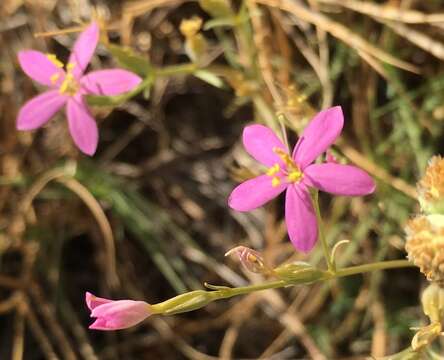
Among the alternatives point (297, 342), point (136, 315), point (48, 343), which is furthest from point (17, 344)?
point (136, 315)

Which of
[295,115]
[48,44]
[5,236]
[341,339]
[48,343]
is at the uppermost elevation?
[48,44]

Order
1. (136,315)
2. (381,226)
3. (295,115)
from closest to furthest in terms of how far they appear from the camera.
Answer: (136,315)
(295,115)
(381,226)

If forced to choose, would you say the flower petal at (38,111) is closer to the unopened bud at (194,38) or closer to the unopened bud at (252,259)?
the unopened bud at (194,38)

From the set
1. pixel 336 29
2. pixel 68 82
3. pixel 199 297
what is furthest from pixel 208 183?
pixel 199 297

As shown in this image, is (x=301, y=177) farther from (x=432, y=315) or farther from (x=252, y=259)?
(x=432, y=315)

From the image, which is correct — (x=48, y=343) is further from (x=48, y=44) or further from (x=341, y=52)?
(x=341, y=52)

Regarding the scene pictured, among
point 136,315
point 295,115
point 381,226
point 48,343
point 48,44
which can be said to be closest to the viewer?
point 136,315
